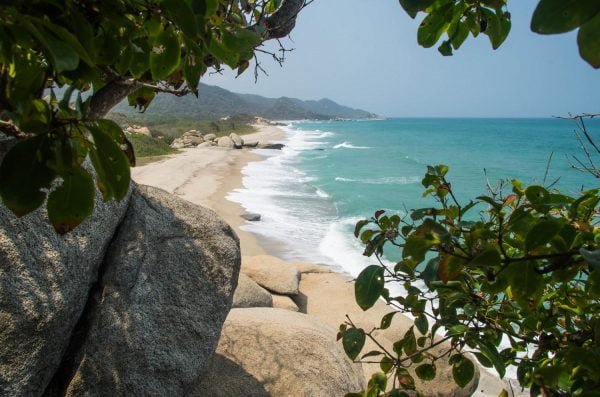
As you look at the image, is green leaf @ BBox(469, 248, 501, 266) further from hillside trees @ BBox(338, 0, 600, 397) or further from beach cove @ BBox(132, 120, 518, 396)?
beach cove @ BBox(132, 120, 518, 396)

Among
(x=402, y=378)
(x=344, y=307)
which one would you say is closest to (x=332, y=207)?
(x=344, y=307)

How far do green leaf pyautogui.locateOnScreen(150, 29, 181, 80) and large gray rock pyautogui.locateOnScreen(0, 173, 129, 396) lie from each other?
179 cm

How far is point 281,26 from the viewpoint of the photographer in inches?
93.7

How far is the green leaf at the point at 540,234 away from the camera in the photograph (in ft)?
2.33

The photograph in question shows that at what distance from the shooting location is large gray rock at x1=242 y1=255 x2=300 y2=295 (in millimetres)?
7020

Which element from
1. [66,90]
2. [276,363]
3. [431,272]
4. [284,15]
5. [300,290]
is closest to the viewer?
[66,90]

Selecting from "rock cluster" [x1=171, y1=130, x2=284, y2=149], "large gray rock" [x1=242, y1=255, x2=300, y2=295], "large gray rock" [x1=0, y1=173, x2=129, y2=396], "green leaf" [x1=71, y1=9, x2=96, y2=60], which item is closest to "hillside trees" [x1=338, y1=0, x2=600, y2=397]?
"green leaf" [x1=71, y1=9, x2=96, y2=60]

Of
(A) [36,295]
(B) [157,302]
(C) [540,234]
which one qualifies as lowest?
(B) [157,302]

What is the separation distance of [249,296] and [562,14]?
5.34m

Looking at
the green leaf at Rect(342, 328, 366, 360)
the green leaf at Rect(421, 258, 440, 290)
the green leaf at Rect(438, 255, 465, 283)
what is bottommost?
the green leaf at Rect(342, 328, 366, 360)

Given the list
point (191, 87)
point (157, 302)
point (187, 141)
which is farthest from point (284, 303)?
point (187, 141)

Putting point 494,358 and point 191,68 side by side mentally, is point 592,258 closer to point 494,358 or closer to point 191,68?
point 494,358

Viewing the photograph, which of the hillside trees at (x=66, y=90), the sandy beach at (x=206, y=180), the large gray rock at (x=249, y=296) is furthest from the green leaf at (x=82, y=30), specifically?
the sandy beach at (x=206, y=180)

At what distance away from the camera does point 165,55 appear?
81 centimetres
